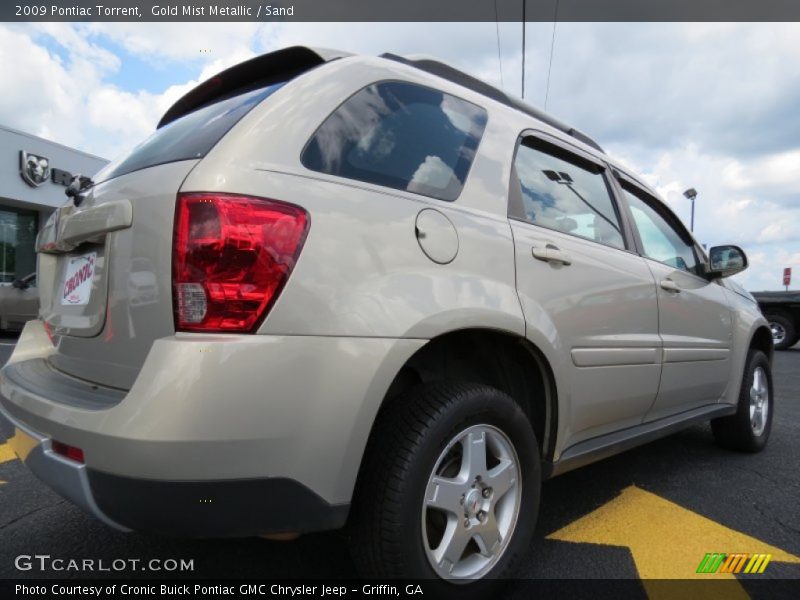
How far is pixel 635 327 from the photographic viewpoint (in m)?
2.45

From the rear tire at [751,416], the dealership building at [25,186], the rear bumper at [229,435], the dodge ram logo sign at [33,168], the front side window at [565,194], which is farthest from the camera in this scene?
the dodge ram logo sign at [33,168]

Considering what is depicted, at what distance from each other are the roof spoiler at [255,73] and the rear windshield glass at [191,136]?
0.11 metres

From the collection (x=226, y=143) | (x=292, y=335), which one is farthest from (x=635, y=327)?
(x=226, y=143)

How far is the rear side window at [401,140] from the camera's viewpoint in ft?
Result: 5.06

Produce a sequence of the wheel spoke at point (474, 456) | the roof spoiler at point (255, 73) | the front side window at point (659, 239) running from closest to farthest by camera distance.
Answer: the wheel spoke at point (474, 456)
the roof spoiler at point (255, 73)
the front side window at point (659, 239)

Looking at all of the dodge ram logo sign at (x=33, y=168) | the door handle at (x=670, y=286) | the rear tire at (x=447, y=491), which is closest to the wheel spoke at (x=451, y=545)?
the rear tire at (x=447, y=491)

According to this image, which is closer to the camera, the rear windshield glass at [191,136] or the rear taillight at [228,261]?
the rear taillight at [228,261]

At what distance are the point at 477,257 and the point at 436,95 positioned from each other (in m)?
0.62

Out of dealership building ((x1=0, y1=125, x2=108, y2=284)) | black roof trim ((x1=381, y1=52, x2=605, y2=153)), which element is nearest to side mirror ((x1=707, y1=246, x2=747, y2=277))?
black roof trim ((x1=381, y1=52, x2=605, y2=153))

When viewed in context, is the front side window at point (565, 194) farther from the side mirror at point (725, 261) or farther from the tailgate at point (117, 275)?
the tailgate at point (117, 275)

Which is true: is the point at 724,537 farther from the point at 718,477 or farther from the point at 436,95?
the point at 436,95

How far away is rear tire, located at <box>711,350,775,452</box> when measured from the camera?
3.57m

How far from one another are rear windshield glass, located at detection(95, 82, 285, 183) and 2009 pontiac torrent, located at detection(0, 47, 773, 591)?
0.01 meters

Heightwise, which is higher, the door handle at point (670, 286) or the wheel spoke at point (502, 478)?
the door handle at point (670, 286)
